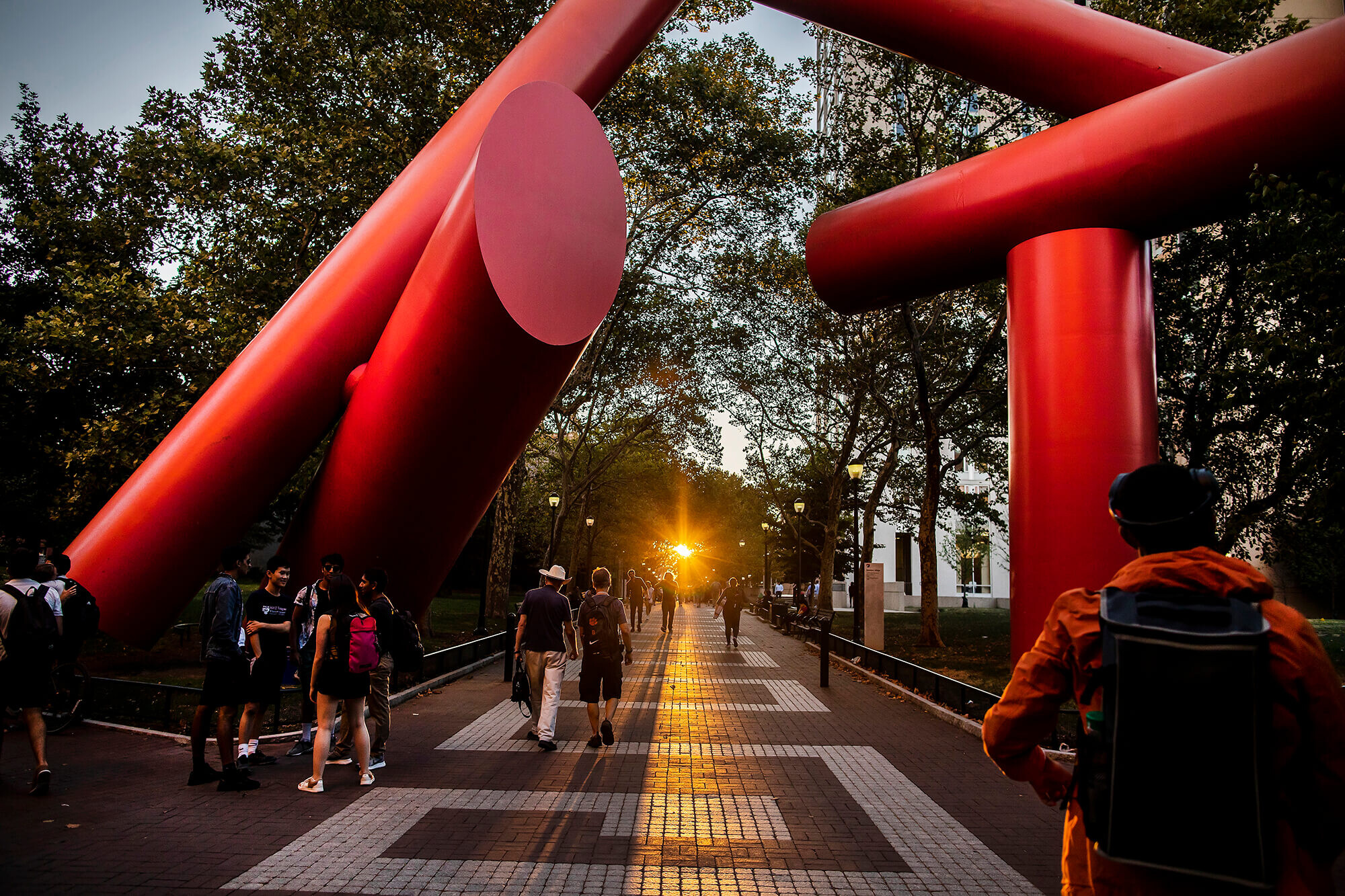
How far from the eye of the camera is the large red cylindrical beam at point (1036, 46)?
7289 millimetres

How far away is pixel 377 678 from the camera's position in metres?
7.29

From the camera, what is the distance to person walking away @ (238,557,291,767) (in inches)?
257

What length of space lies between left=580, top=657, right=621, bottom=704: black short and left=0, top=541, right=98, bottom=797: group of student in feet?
13.5

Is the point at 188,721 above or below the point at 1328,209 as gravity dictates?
below

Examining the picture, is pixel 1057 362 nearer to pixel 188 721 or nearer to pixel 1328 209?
pixel 1328 209

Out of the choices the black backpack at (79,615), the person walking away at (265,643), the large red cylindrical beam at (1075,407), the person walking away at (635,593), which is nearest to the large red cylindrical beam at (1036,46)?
the large red cylindrical beam at (1075,407)

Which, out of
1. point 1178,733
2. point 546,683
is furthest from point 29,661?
point 1178,733

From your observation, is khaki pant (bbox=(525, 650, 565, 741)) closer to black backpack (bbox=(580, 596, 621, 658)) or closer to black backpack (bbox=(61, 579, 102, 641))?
black backpack (bbox=(580, 596, 621, 658))

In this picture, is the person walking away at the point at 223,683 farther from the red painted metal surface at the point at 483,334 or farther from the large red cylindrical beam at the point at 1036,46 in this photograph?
the large red cylindrical beam at the point at 1036,46

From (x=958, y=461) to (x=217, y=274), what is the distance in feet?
63.9

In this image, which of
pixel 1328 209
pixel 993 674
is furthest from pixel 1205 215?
pixel 993 674

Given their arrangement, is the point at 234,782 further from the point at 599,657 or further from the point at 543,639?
the point at 599,657

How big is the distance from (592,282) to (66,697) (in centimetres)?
667

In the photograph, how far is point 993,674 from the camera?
47.5 ft
